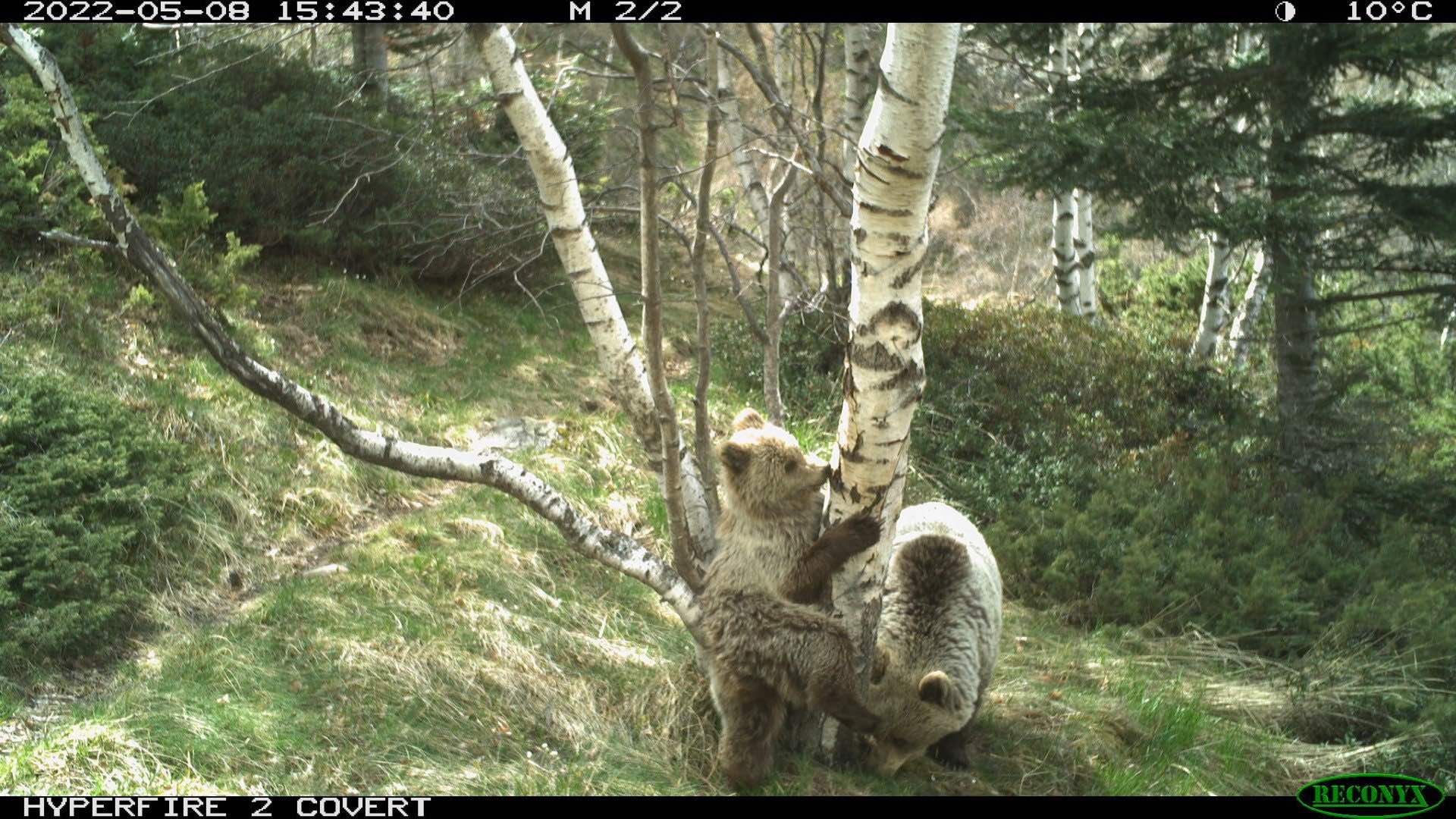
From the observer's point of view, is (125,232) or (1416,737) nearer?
(125,232)

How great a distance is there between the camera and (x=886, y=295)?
157 inches

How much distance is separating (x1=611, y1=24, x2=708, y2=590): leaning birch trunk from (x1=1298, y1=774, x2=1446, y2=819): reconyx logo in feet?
11.6

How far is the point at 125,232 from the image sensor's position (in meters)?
3.97

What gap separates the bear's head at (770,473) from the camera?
4895 millimetres

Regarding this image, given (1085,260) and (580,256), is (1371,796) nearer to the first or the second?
(580,256)

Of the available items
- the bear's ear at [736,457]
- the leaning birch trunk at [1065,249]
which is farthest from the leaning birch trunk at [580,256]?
the leaning birch trunk at [1065,249]

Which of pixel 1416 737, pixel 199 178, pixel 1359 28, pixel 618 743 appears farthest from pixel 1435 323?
pixel 199 178

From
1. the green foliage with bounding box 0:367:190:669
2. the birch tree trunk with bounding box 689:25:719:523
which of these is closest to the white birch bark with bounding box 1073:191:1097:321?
the birch tree trunk with bounding box 689:25:719:523

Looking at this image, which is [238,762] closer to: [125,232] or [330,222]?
[125,232]

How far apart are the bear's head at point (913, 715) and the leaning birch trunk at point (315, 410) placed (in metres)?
1.04

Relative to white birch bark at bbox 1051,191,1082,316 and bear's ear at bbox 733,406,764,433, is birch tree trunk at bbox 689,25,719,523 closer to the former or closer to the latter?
bear's ear at bbox 733,406,764,433

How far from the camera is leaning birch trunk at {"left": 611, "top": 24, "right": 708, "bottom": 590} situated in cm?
416

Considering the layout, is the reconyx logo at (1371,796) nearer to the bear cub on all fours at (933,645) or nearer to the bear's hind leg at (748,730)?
the bear cub on all fours at (933,645)

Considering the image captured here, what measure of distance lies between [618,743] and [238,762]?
1649 millimetres
